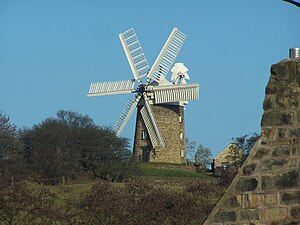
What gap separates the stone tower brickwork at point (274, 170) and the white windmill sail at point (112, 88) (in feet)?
163

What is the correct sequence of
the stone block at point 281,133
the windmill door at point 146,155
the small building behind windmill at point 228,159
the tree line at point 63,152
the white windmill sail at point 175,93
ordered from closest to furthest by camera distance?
the stone block at point 281,133, the tree line at point 63,152, the small building behind windmill at point 228,159, the white windmill sail at point 175,93, the windmill door at point 146,155

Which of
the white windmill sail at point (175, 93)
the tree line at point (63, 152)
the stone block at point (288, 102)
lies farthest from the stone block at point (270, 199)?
the white windmill sail at point (175, 93)

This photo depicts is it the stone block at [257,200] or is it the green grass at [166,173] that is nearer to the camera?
the stone block at [257,200]

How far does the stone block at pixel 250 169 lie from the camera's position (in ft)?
20.2

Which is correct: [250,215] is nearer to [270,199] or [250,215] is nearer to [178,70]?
[270,199]

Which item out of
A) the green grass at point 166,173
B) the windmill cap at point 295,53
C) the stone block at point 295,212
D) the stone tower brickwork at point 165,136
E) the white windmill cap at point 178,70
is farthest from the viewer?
the white windmill cap at point 178,70

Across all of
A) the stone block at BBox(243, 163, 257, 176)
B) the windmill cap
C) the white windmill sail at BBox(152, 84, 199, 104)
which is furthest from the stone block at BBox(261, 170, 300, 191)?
the white windmill sail at BBox(152, 84, 199, 104)

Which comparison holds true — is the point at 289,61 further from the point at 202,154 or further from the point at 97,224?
the point at 202,154

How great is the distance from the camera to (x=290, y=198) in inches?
236

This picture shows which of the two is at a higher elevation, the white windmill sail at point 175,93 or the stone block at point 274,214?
the white windmill sail at point 175,93

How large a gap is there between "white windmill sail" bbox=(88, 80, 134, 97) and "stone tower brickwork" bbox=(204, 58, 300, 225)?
163ft

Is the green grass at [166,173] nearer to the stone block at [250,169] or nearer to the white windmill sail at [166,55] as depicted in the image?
the white windmill sail at [166,55]

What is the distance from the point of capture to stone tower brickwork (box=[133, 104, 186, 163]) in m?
57.6

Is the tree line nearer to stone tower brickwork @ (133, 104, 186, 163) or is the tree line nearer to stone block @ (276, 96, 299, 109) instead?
stone tower brickwork @ (133, 104, 186, 163)
